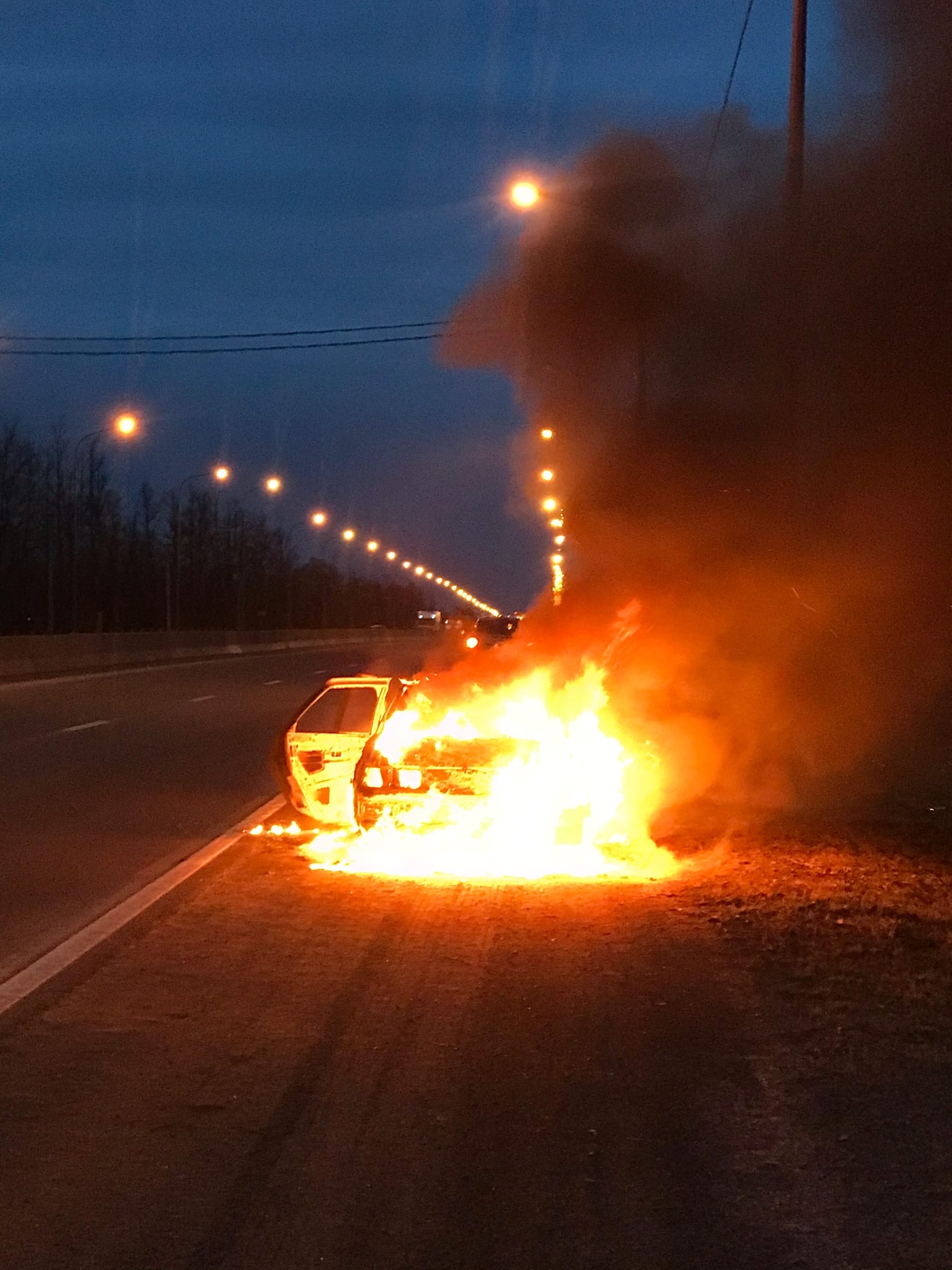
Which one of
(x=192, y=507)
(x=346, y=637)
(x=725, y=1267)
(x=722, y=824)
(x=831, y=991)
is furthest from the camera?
(x=192, y=507)

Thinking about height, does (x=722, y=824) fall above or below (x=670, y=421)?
below

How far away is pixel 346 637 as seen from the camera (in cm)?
7594

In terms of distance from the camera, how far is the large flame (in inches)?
392

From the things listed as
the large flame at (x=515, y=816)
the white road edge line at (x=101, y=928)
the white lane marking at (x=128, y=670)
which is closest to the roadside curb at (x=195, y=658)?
the white lane marking at (x=128, y=670)

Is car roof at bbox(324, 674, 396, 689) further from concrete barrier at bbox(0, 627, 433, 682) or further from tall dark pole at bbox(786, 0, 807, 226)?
concrete barrier at bbox(0, 627, 433, 682)

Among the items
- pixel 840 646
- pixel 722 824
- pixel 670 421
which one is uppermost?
pixel 670 421

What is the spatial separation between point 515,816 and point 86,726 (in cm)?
1262

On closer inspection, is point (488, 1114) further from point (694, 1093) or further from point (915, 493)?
point (915, 493)

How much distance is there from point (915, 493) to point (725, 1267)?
47.2 feet

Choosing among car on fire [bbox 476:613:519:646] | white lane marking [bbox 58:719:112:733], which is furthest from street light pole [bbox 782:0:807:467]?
car on fire [bbox 476:613:519:646]

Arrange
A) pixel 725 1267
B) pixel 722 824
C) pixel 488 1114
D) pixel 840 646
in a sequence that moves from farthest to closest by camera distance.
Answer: pixel 840 646 → pixel 722 824 → pixel 488 1114 → pixel 725 1267

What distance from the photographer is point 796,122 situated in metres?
13.3

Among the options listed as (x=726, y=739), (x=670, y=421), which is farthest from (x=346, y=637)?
(x=726, y=739)

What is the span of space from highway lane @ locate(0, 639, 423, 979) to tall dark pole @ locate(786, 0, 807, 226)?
715 cm
